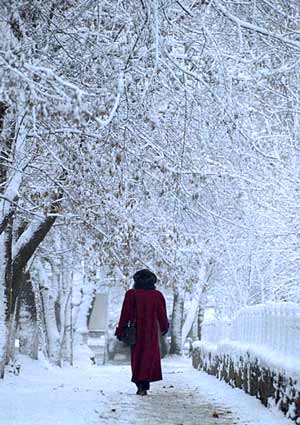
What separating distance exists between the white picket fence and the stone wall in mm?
275

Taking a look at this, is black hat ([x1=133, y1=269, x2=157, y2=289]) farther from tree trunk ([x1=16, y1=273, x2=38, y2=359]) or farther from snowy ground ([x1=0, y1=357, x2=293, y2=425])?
tree trunk ([x1=16, y1=273, x2=38, y2=359])

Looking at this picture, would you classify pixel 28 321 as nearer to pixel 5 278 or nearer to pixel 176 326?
pixel 5 278

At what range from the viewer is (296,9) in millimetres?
8648

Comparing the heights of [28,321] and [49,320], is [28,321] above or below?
below

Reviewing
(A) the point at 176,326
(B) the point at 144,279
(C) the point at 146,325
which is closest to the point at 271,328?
(C) the point at 146,325

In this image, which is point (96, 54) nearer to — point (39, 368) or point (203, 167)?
point (203, 167)

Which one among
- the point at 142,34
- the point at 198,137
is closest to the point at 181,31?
the point at 142,34

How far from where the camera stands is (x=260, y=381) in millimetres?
10391

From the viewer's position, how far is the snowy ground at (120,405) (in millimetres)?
8680

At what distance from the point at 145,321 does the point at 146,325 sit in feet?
0.21

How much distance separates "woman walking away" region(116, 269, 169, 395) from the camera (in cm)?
1180

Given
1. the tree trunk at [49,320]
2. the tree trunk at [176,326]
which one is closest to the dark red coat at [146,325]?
the tree trunk at [49,320]

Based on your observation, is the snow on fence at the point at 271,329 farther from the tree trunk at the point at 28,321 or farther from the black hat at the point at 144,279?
the tree trunk at the point at 28,321

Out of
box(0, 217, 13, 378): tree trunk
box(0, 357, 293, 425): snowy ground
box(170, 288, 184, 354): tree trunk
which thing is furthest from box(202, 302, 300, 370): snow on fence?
box(170, 288, 184, 354): tree trunk
